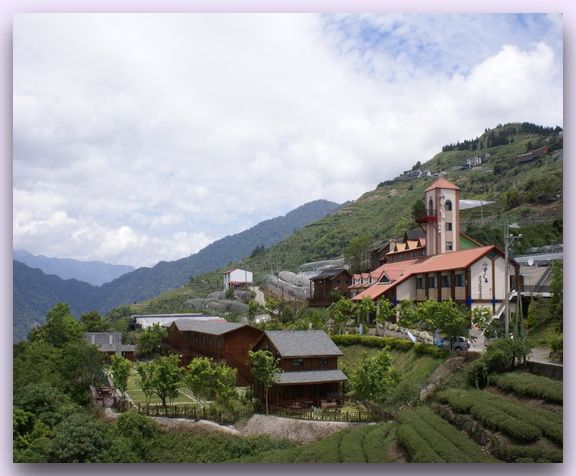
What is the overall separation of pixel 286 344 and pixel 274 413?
2.30 m

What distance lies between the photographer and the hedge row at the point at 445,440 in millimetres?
11227

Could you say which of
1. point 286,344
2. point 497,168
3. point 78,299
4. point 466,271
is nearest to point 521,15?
point 466,271

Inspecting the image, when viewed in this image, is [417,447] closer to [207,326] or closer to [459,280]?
[459,280]

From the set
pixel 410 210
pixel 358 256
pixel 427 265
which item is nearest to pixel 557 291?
pixel 427 265

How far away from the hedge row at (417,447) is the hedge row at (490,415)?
4.29 feet

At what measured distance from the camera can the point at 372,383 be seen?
1617 cm

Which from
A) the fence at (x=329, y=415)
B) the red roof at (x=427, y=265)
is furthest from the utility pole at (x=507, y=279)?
the fence at (x=329, y=415)

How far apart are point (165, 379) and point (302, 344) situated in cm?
421


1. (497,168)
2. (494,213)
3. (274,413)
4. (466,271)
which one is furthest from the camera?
(497,168)

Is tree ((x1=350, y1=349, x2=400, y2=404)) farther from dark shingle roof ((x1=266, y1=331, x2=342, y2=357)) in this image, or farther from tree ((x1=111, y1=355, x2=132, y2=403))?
tree ((x1=111, y1=355, x2=132, y2=403))

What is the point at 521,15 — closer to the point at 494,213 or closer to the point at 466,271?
the point at 466,271

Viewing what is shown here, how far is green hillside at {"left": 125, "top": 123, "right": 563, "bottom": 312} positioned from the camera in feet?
103

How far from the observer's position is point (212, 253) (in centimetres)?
6078

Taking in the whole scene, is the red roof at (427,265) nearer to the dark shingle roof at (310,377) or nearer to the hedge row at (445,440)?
the dark shingle roof at (310,377)
